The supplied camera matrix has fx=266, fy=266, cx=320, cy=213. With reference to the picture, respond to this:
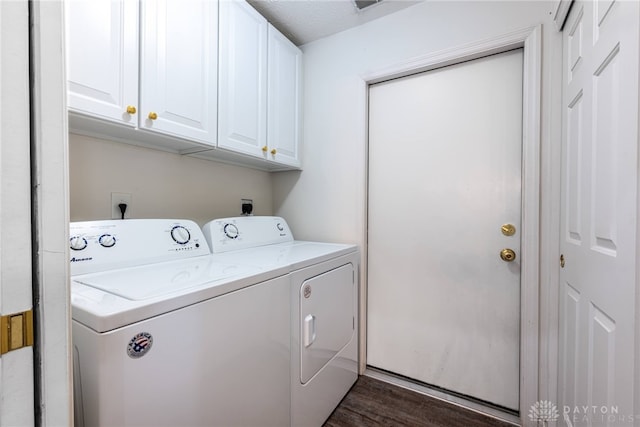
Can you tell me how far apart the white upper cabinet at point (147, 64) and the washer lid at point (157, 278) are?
58 cm

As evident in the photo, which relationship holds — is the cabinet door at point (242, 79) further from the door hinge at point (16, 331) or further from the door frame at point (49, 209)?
the door hinge at point (16, 331)

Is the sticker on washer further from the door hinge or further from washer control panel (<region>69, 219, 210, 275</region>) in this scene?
washer control panel (<region>69, 219, 210, 275</region>)

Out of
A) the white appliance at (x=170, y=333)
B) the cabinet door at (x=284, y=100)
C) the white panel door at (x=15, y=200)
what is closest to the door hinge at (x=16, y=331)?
the white panel door at (x=15, y=200)

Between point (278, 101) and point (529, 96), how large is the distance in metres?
1.41

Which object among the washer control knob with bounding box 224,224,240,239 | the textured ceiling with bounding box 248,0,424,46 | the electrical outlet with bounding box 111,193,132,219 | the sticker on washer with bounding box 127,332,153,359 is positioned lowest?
the sticker on washer with bounding box 127,332,153,359

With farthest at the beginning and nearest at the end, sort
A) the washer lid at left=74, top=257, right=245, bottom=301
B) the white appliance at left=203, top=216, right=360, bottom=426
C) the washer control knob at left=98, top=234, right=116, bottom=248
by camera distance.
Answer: the white appliance at left=203, top=216, right=360, bottom=426, the washer control knob at left=98, top=234, right=116, bottom=248, the washer lid at left=74, top=257, right=245, bottom=301

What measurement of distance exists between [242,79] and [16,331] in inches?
57.1

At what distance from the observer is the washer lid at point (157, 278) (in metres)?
0.75

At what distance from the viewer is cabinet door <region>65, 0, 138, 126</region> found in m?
0.91

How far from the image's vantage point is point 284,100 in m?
1.83

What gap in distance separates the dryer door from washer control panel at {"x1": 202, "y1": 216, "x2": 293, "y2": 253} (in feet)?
1.77

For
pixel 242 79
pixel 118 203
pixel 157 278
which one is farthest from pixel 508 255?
pixel 118 203

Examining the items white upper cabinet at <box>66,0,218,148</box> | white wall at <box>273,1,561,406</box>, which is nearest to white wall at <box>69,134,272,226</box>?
white upper cabinet at <box>66,0,218,148</box>

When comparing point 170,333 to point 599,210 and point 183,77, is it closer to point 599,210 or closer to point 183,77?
point 183,77
